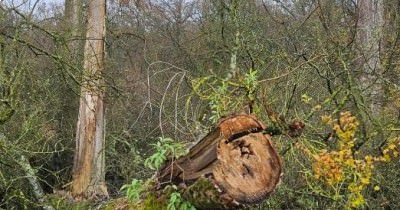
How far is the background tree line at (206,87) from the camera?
277 inches

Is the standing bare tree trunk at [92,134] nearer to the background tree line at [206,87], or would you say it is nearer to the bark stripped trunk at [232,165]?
the background tree line at [206,87]

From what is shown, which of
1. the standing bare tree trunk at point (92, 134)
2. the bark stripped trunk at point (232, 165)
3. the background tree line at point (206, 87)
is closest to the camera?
the bark stripped trunk at point (232, 165)

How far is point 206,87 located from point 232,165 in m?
4.18

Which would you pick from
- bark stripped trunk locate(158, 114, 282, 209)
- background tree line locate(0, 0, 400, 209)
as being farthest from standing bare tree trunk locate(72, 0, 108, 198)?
bark stripped trunk locate(158, 114, 282, 209)

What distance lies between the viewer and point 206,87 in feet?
29.0

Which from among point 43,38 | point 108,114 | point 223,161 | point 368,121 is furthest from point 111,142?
point 223,161

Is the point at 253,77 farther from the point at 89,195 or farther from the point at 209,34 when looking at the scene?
the point at 209,34

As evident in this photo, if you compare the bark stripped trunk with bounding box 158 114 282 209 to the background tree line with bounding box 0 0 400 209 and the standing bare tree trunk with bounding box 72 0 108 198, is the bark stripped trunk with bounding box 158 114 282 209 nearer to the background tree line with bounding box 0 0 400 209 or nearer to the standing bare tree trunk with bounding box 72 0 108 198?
the background tree line with bounding box 0 0 400 209

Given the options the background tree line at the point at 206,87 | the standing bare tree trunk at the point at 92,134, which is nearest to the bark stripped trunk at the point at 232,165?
the background tree line at the point at 206,87

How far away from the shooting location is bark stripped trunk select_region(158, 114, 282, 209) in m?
4.58

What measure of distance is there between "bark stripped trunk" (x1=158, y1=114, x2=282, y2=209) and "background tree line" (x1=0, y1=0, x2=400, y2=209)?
23.1 inches

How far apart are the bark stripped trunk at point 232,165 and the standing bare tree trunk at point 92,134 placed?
6548 millimetres

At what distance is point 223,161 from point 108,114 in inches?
337

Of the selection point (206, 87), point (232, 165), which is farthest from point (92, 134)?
point (232, 165)
